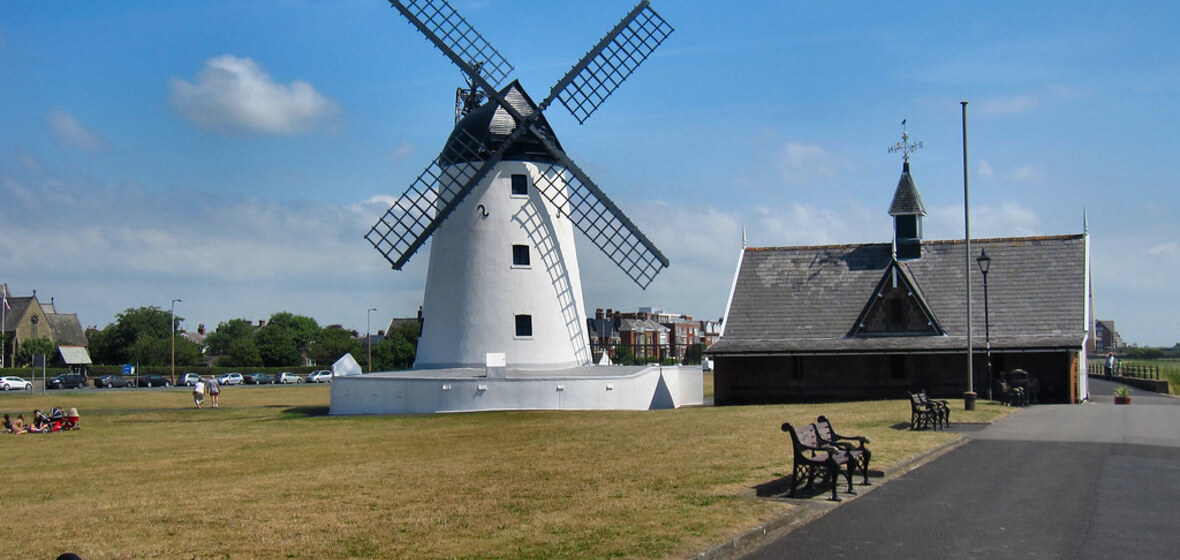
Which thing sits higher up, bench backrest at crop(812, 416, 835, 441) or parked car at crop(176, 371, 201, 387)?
bench backrest at crop(812, 416, 835, 441)

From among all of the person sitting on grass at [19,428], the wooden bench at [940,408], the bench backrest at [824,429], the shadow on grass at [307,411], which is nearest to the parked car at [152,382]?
the shadow on grass at [307,411]

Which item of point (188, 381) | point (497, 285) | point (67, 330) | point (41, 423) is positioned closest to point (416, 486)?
point (41, 423)

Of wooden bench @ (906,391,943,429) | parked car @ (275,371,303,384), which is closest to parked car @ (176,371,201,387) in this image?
parked car @ (275,371,303,384)

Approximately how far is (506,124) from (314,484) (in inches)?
925

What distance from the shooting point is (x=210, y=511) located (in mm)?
13453

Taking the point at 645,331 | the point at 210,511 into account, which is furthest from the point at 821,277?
the point at 645,331

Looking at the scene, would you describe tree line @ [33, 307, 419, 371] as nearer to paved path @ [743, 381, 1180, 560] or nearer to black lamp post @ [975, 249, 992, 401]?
black lamp post @ [975, 249, 992, 401]

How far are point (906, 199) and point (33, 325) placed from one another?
4191 inches

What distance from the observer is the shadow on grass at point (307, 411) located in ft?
122

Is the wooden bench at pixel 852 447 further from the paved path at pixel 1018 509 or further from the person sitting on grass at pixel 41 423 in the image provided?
the person sitting on grass at pixel 41 423

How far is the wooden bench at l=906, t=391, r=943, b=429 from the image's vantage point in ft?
78.2

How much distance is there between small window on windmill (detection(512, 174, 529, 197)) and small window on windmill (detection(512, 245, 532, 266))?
1915 mm

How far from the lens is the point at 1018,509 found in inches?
516

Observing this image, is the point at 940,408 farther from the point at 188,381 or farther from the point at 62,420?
the point at 188,381
